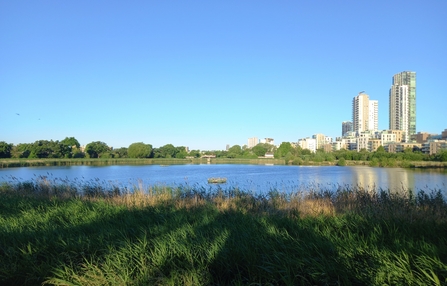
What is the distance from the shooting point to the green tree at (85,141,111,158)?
106 metres

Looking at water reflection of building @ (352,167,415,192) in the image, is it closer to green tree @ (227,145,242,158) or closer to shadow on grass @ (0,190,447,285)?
shadow on grass @ (0,190,447,285)

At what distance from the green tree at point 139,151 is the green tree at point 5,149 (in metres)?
33.3

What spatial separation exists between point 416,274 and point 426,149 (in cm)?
10999

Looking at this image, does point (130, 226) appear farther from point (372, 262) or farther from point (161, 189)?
point (161, 189)

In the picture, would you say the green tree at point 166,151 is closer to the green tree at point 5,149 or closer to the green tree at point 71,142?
the green tree at point 71,142

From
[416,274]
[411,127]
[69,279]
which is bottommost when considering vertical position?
[69,279]

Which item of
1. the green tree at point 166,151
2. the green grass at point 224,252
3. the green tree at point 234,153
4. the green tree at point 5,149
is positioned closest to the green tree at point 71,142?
the green tree at point 5,149

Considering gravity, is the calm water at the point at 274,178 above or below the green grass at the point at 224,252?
below

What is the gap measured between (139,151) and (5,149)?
37.2 m

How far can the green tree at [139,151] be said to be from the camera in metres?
108

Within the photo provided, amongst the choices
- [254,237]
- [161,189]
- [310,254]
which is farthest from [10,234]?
[161,189]

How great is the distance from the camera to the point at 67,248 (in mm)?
5598

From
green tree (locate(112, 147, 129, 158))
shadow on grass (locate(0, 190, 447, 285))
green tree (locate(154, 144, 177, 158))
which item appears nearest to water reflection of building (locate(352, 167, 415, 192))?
shadow on grass (locate(0, 190, 447, 285))

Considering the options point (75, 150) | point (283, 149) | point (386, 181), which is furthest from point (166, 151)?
point (386, 181)
